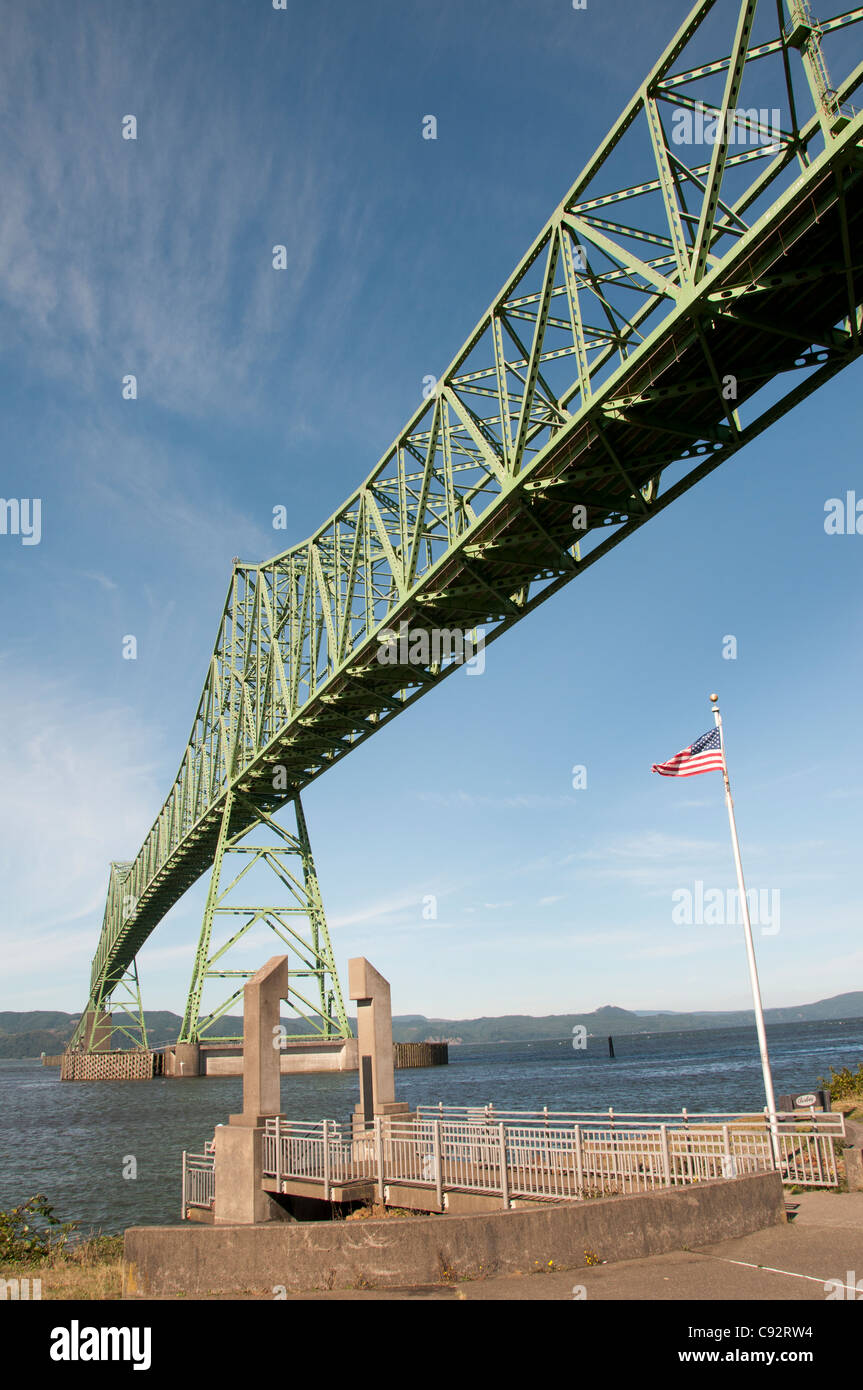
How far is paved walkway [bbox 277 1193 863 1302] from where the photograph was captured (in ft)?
25.5

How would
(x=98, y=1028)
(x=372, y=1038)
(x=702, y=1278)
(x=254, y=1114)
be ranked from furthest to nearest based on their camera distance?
(x=98, y=1028) → (x=372, y=1038) → (x=254, y=1114) → (x=702, y=1278)

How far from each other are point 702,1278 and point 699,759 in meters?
13.2

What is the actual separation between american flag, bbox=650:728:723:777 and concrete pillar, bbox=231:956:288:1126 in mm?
9688

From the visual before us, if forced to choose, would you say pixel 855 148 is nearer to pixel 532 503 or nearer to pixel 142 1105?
pixel 532 503

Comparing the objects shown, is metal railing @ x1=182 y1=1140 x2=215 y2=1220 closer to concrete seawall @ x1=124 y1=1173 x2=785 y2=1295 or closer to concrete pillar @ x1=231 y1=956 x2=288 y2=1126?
concrete pillar @ x1=231 y1=956 x2=288 y2=1126

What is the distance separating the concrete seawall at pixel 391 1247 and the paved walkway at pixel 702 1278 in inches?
5.6

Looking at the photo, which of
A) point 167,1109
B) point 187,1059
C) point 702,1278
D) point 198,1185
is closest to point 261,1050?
point 198,1185

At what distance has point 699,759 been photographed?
20.4 meters

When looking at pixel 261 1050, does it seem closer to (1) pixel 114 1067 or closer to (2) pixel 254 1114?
(2) pixel 254 1114

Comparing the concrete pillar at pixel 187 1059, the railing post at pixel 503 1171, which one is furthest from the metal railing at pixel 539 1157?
the concrete pillar at pixel 187 1059

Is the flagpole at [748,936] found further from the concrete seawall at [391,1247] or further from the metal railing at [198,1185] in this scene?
the metal railing at [198,1185]

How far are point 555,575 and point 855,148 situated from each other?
13837 mm
